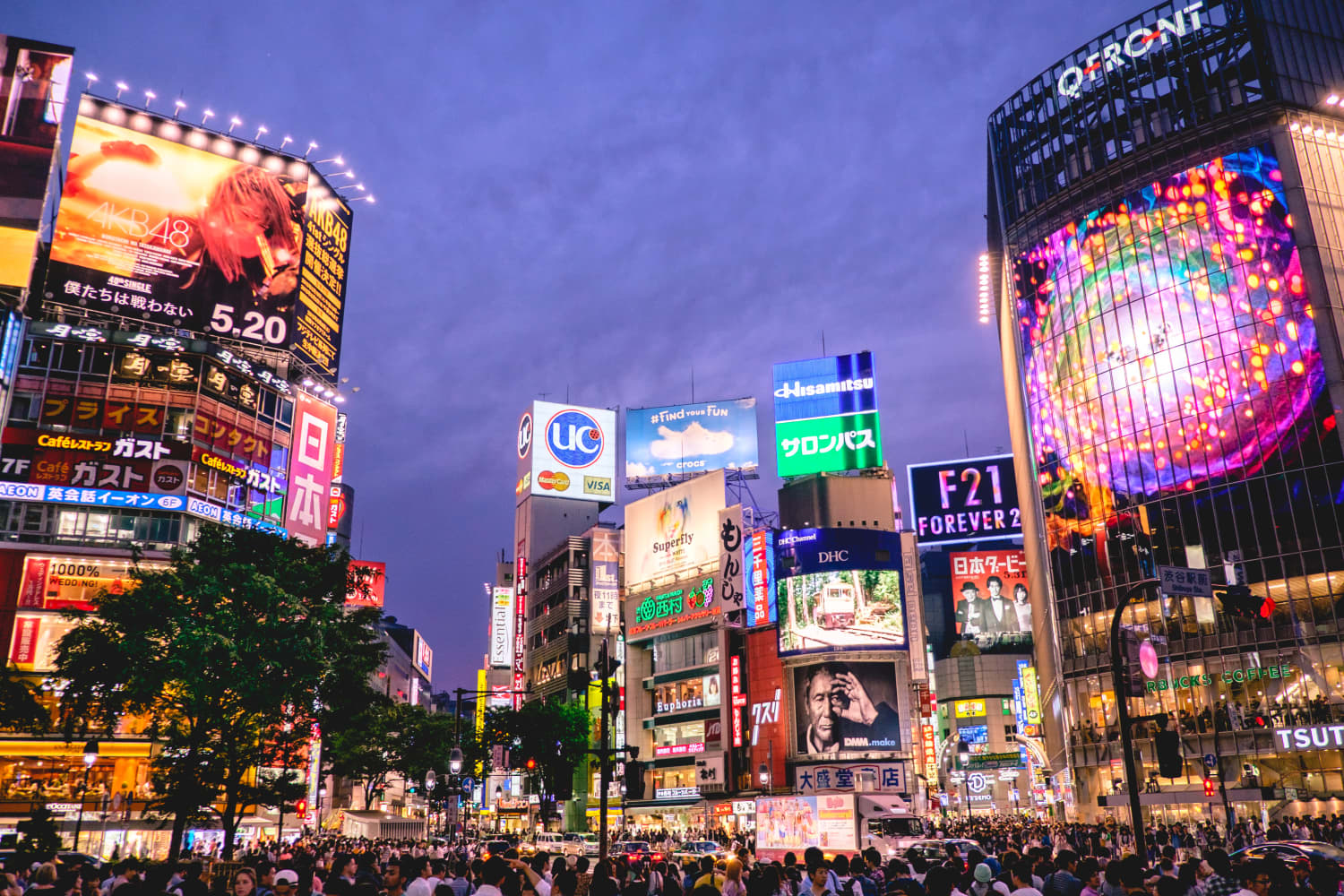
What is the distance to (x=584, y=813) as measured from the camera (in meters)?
100

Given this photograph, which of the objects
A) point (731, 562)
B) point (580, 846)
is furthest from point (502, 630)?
point (580, 846)

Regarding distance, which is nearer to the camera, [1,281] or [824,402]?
[1,281]

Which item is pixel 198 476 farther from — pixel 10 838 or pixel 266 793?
pixel 10 838

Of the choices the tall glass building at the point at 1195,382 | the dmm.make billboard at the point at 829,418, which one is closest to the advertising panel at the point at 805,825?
the tall glass building at the point at 1195,382

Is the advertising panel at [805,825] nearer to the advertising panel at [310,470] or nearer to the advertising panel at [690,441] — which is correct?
the advertising panel at [310,470]

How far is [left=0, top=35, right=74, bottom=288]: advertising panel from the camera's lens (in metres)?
55.4

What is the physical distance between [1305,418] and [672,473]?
53050mm

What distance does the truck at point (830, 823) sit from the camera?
1642 inches

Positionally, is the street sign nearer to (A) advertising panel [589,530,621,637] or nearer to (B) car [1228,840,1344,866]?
(B) car [1228,840,1344,866]

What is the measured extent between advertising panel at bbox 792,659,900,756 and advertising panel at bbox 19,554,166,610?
156 feet

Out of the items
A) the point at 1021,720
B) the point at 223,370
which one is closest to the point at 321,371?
the point at 223,370

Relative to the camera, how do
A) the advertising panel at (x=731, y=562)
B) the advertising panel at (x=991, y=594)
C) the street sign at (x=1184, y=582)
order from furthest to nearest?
1. the advertising panel at (x=991, y=594)
2. the advertising panel at (x=731, y=562)
3. the street sign at (x=1184, y=582)

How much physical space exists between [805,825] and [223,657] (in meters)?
25.5

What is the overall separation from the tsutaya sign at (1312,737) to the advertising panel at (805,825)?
28249 mm
